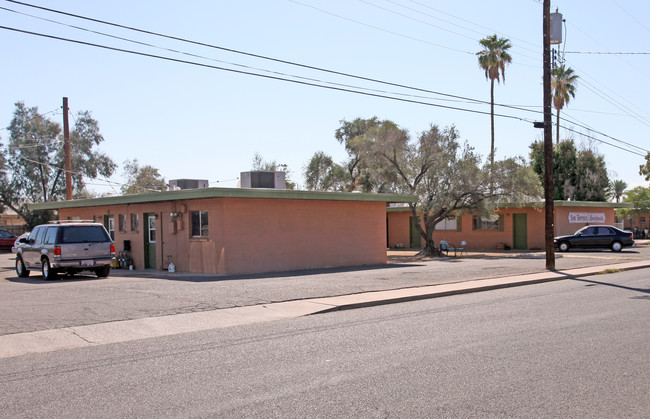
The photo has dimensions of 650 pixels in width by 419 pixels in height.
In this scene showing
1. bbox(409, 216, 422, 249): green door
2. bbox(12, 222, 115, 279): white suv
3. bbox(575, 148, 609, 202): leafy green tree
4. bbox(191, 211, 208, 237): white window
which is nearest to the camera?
bbox(12, 222, 115, 279): white suv

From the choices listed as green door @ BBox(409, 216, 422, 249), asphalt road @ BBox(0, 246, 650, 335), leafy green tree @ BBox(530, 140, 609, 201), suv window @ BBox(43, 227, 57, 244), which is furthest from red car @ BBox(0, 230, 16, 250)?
leafy green tree @ BBox(530, 140, 609, 201)

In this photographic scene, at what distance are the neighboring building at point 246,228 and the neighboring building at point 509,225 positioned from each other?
1318 centimetres

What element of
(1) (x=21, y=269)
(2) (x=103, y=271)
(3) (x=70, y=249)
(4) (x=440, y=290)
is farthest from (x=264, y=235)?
(1) (x=21, y=269)

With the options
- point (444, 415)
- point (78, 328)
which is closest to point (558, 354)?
point (444, 415)

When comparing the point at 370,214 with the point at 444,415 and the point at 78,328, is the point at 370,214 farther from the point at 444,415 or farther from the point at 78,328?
the point at 444,415

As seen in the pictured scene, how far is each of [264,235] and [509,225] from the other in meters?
22.1

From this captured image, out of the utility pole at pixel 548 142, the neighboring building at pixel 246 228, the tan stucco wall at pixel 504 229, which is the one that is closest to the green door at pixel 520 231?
the tan stucco wall at pixel 504 229

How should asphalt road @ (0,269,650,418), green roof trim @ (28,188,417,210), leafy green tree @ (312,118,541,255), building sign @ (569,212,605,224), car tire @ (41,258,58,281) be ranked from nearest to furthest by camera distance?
asphalt road @ (0,269,650,418) < car tire @ (41,258,58,281) < green roof trim @ (28,188,417,210) < leafy green tree @ (312,118,541,255) < building sign @ (569,212,605,224)

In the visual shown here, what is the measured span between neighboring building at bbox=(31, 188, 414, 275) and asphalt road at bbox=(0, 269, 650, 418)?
31.9 ft

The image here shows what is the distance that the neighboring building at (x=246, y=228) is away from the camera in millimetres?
20688

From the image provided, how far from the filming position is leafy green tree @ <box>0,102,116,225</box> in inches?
1984

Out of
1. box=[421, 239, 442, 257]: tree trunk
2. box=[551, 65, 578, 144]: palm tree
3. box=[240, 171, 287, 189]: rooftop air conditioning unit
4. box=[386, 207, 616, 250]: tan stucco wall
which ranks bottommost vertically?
box=[421, 239, 442, 257]: tree trunk

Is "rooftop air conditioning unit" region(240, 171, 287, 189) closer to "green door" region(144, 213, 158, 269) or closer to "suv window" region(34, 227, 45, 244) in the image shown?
"green door" region(144, 213, 158, 269)

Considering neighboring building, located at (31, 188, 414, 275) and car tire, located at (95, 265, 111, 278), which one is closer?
car tire, located at (95, 265, 111, 278)
